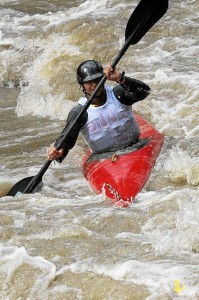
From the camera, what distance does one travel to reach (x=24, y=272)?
173 inches

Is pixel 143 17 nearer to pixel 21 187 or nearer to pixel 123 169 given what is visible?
pixel 123 169

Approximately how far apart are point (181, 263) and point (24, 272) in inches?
39.4

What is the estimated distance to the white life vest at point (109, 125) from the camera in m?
5.91

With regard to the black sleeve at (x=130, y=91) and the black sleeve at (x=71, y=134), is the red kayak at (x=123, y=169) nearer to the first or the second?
the black sleeve at (x=71, y=134)

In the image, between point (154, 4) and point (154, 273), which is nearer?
point (154, 273)

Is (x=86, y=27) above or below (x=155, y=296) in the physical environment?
below

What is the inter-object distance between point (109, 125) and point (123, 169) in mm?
457

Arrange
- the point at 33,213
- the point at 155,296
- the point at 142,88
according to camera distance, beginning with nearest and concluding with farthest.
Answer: the point at 155,296 → the point at 33,213 → the point at 142,88

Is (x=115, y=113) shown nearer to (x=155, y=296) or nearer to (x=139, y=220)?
(x=139, y=220)

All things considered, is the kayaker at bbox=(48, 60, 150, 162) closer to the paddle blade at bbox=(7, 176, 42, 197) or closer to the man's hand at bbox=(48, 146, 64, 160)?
the man's hand at bbox=(48, 146, 64, 160)

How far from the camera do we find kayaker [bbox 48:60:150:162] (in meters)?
5.75

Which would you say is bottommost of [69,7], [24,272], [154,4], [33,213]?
[69,7]

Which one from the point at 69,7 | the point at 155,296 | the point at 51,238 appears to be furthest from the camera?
the point at 69,7

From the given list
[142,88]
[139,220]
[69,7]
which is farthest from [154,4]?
[69,7]
